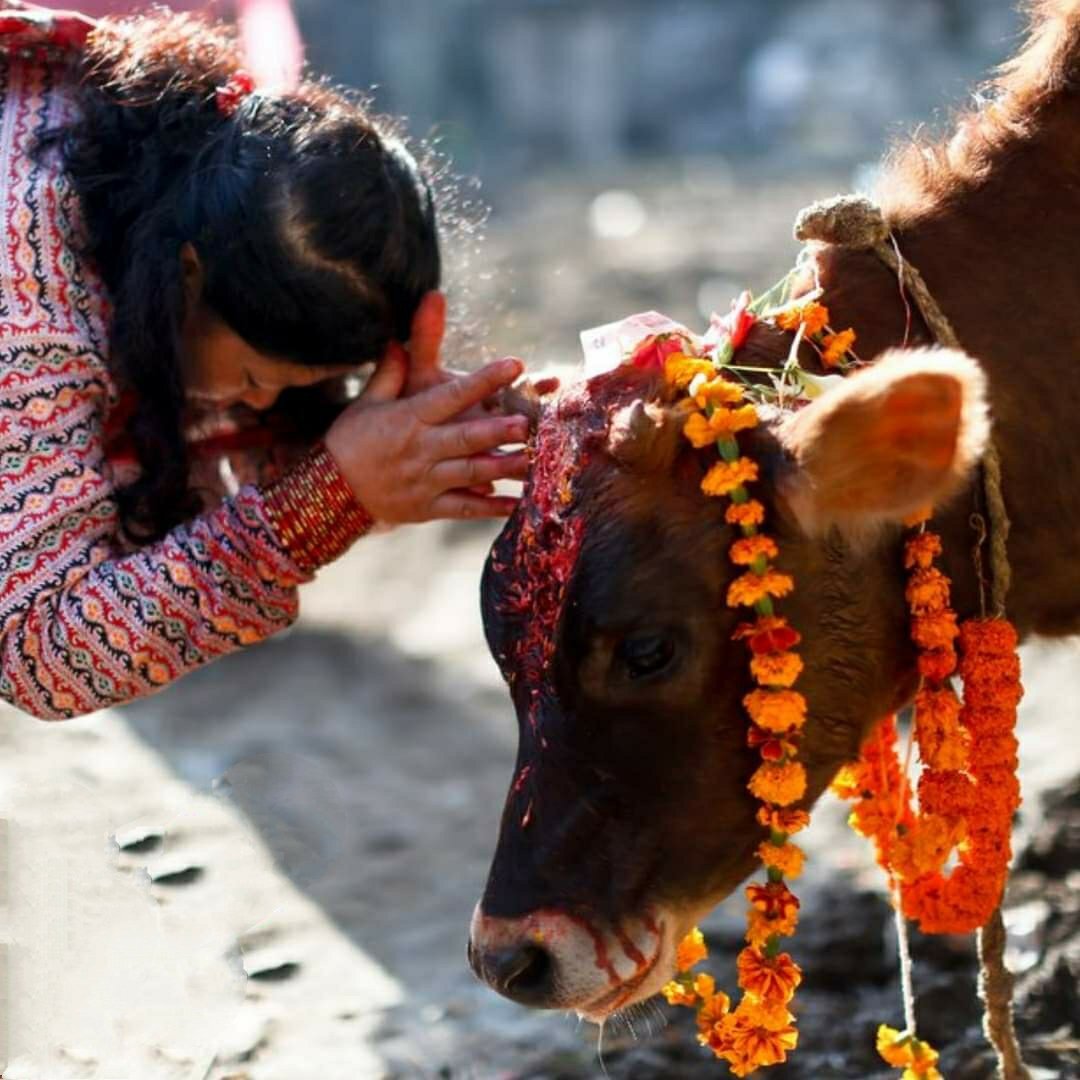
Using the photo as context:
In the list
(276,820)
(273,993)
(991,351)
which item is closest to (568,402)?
(991,351)

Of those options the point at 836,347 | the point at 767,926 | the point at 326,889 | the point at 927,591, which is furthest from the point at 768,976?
the point at 326,889

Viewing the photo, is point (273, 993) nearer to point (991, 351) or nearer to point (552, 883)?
point (552, 883)

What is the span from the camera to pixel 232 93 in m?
3.40

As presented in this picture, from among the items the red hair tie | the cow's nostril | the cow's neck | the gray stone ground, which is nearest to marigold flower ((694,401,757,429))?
the cow's neck

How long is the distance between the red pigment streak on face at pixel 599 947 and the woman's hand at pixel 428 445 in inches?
34.5

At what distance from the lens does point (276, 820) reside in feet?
12.3

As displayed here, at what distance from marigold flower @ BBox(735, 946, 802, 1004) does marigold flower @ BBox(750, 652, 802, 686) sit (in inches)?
19.3

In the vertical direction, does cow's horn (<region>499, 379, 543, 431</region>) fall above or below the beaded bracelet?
above

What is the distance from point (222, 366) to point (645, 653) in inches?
48.0

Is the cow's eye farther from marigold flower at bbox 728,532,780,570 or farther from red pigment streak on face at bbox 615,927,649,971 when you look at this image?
red pigment streak on face at bbox 615,927,649,971

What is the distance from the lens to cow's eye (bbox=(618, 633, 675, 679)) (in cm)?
255

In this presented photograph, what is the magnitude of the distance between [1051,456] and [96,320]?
5.51 feet

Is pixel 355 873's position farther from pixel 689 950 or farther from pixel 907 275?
pixel 907 275

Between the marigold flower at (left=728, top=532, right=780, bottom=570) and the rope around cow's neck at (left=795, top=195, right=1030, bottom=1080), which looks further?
the rope around cow's neck at (left=795, top=195, right=1030, bottom=1080)
